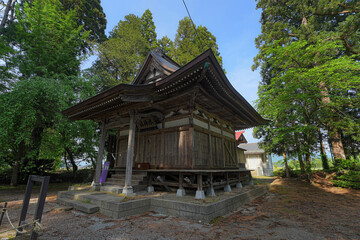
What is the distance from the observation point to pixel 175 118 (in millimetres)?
7609

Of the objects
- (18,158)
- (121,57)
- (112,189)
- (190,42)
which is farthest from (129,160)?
(190,42)

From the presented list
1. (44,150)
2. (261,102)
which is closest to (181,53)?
(261,102)

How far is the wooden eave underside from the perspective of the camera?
548 cm

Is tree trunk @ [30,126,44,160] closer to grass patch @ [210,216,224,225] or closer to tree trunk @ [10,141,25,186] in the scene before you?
tree trunk @ [10,141,25,186]

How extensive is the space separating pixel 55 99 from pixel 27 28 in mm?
7606

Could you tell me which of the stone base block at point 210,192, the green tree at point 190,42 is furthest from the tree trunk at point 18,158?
the green tree at point 190,42

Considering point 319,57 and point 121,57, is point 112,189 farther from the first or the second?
point 319,57

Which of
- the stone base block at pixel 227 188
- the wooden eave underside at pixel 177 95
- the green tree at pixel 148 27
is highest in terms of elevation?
the green tree at pixel 148 27

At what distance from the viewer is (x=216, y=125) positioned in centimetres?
915

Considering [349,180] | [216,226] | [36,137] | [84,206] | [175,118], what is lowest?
[216,226]

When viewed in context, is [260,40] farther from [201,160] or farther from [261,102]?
[201,160]

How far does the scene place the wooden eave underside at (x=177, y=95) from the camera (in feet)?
18.0

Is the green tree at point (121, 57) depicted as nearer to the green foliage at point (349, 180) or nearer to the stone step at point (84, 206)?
the stone step at point (84, 206)

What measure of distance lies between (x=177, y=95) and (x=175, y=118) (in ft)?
4.51
